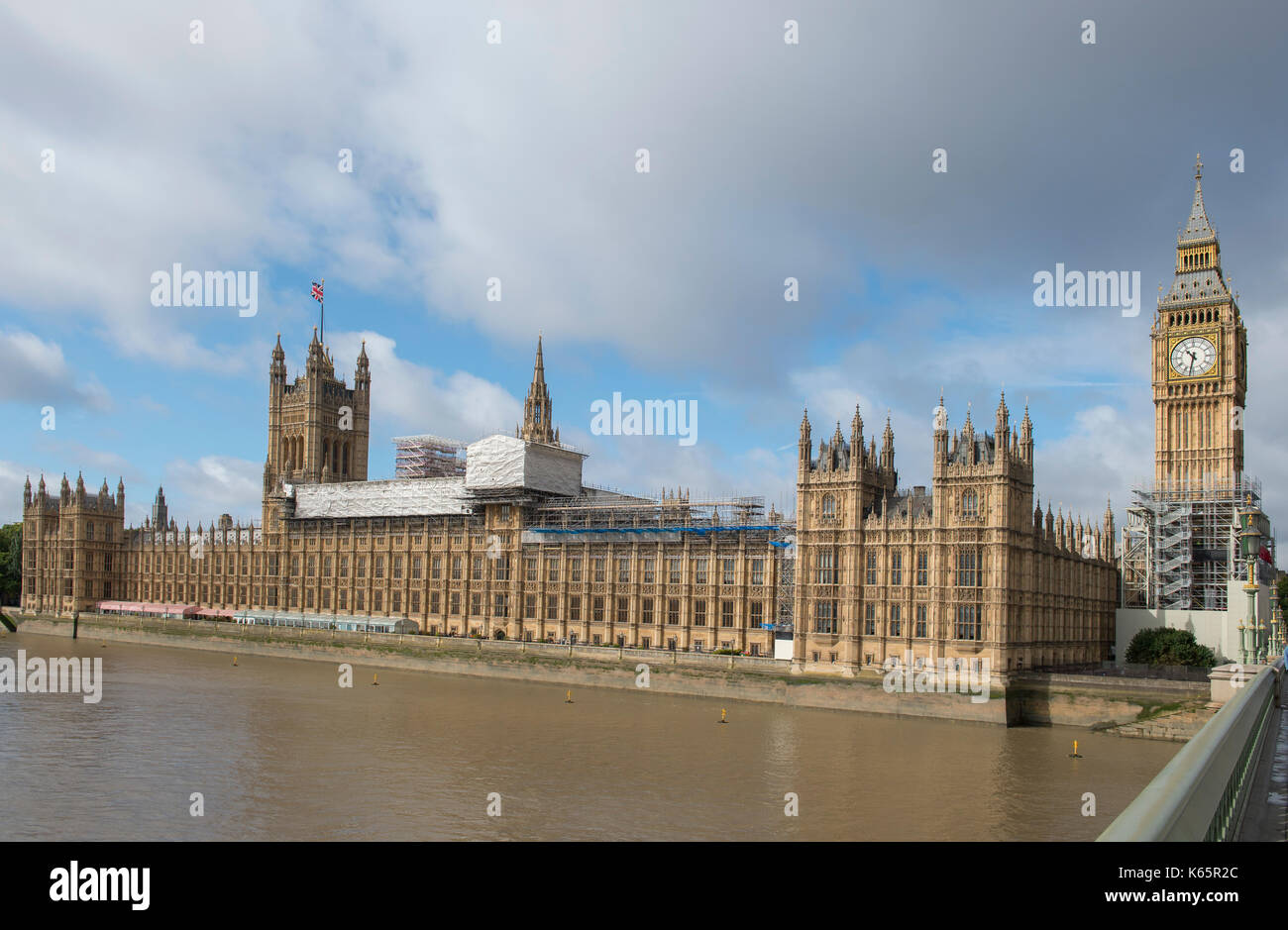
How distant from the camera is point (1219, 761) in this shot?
9.02m

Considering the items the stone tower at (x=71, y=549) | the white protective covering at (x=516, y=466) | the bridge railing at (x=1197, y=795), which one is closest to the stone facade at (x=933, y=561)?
the white protective covering at (x=516, y=466)

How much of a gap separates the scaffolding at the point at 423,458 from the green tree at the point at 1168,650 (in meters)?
83.5

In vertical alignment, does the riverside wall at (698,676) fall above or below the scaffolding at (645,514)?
below

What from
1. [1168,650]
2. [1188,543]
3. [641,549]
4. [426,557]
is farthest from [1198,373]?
[426,557]

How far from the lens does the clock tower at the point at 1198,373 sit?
87250 mm

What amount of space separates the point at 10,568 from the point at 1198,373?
154m

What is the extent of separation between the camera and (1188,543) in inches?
3115

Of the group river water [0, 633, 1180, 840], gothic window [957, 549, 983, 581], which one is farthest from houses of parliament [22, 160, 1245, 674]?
river water [0, 633, 1180, 840]

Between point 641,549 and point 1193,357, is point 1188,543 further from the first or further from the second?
point 641,549

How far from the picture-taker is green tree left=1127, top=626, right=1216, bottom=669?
6800 cm

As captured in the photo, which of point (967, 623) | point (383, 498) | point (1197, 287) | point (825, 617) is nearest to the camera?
point (967, 623)

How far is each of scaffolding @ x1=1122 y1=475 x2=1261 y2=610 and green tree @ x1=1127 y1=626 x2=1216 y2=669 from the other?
6693 millimetres

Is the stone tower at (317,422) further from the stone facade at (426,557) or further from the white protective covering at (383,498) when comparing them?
the white protective covering at (383,498)
